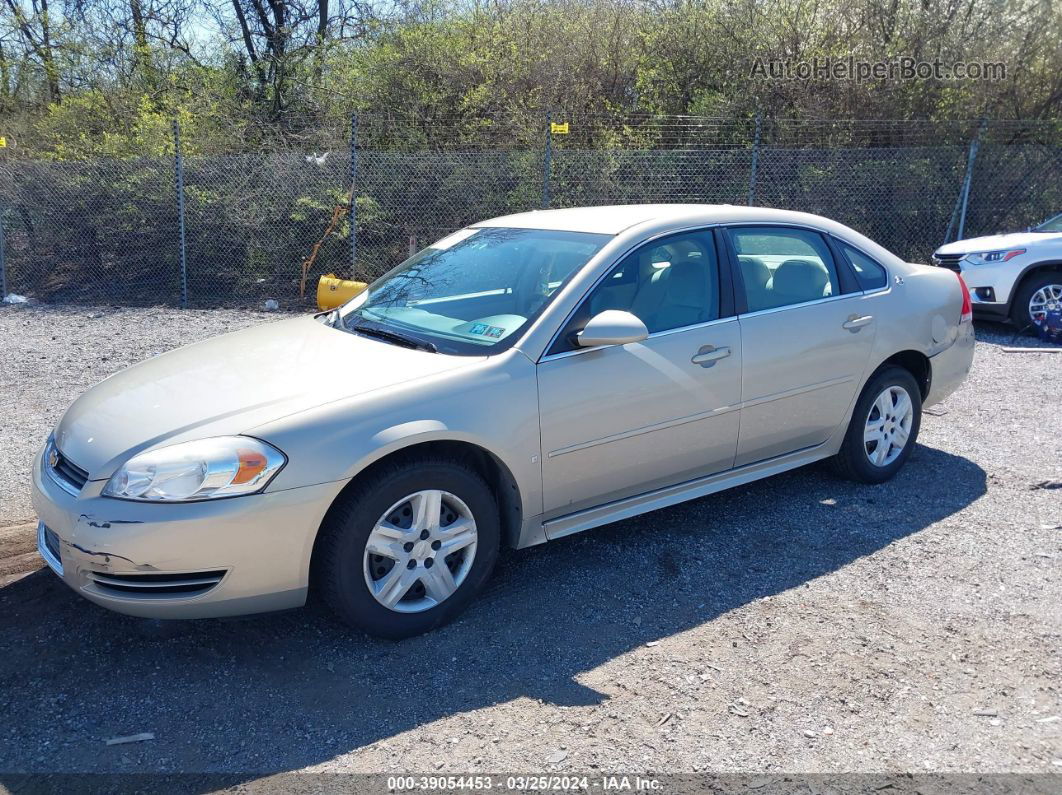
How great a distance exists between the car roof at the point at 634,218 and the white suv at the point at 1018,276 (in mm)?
5958

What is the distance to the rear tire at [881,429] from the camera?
5133mm

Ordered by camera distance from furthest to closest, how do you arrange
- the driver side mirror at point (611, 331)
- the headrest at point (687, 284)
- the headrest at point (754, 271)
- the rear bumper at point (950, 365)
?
the rear bumper at point (950, 365)
the headrest at point (754, 271)
the headrest at point (687, 284)
the driver side mirror at point (611, 331)

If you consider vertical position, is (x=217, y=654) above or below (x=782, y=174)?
below

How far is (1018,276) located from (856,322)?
6.11 metres

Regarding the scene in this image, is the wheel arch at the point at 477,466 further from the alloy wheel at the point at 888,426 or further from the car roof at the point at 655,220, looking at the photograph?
the alloy wheel at the point at 888,426

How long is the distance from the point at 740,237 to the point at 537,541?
79.4 inches

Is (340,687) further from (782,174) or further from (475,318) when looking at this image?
(782,174)

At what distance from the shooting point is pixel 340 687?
3.29 m

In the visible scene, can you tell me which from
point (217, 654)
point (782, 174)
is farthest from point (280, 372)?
point (782, 174)

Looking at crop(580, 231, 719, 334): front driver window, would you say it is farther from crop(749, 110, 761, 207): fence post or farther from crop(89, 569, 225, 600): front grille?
crop(749, 110, 761, 207): fence post

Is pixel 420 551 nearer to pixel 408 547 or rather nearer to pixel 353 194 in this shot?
pixel 408 547

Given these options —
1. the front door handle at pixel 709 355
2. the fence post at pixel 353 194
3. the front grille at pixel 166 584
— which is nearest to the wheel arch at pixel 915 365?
the front door handle at pixel 709 355

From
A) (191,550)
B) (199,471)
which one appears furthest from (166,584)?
(199,471)

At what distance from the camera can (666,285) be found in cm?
441
